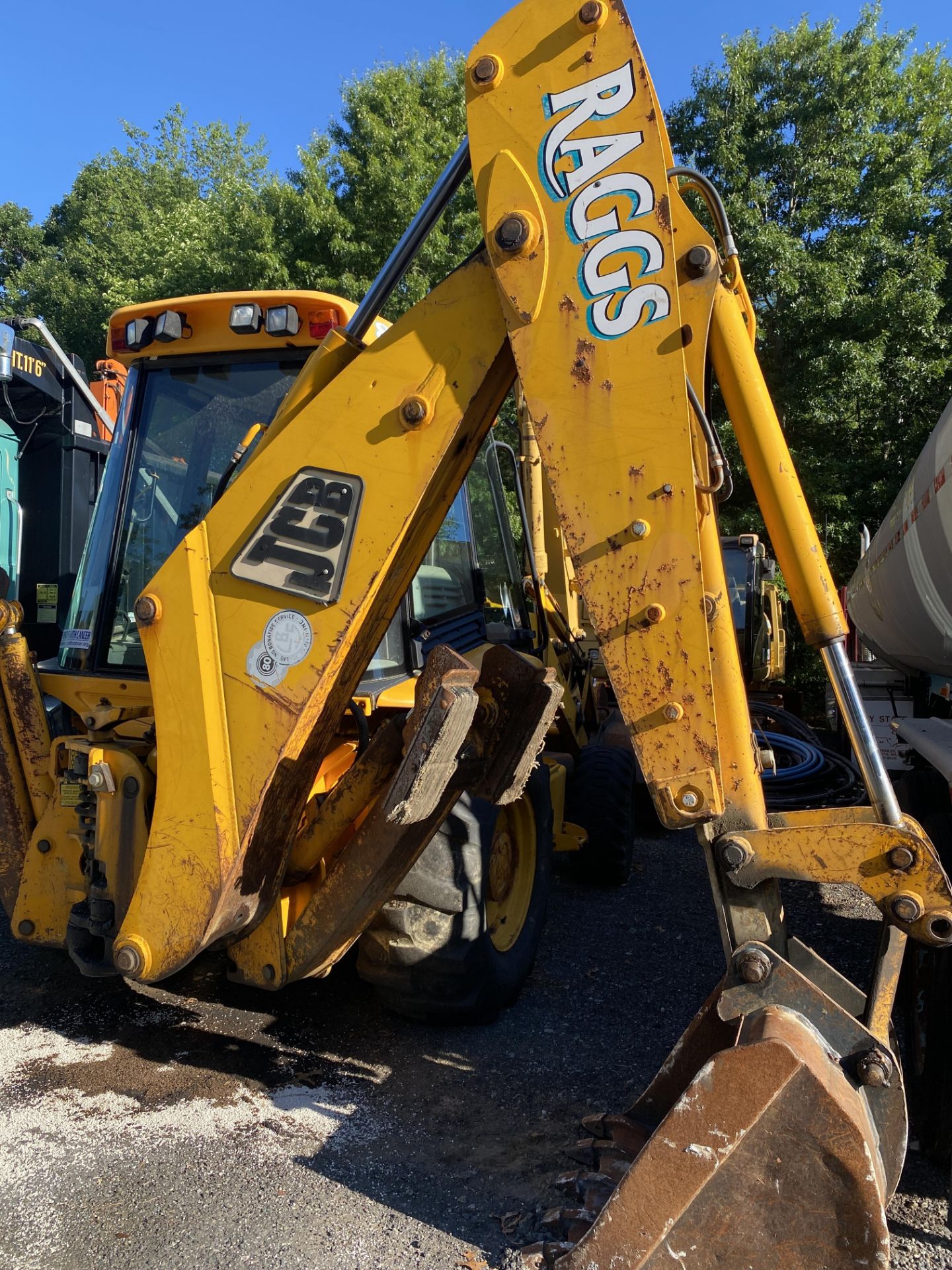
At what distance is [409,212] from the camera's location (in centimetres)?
1499

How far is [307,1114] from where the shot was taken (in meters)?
3.04

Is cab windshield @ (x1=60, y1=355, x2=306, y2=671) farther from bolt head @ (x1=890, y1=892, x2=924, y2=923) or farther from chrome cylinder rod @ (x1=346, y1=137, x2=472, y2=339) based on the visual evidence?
bolt head @ (x1=890, y1=892, x2=924, y2=923)

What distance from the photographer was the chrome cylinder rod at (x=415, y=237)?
261cm

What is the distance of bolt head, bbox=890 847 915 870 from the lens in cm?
219

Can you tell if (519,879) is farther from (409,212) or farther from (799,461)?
(409,212)

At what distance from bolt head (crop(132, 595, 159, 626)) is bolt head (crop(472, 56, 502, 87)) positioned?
167 cm

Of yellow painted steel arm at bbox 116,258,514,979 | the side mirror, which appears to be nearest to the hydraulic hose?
yellow painted steel arm at bbox 116,258,514,979

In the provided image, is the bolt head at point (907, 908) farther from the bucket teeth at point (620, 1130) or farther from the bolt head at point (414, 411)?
the bolt head at point (414, 411)

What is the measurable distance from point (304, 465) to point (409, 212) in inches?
544

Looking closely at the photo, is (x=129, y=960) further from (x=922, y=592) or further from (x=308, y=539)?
(x=922, y=592)

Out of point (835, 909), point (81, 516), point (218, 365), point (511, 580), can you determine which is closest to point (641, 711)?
point (218, 365)

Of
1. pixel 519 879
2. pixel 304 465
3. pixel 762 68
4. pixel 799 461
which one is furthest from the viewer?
pixel 762 68

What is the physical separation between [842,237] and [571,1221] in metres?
15.3

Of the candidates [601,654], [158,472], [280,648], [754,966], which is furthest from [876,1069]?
[158,472]
